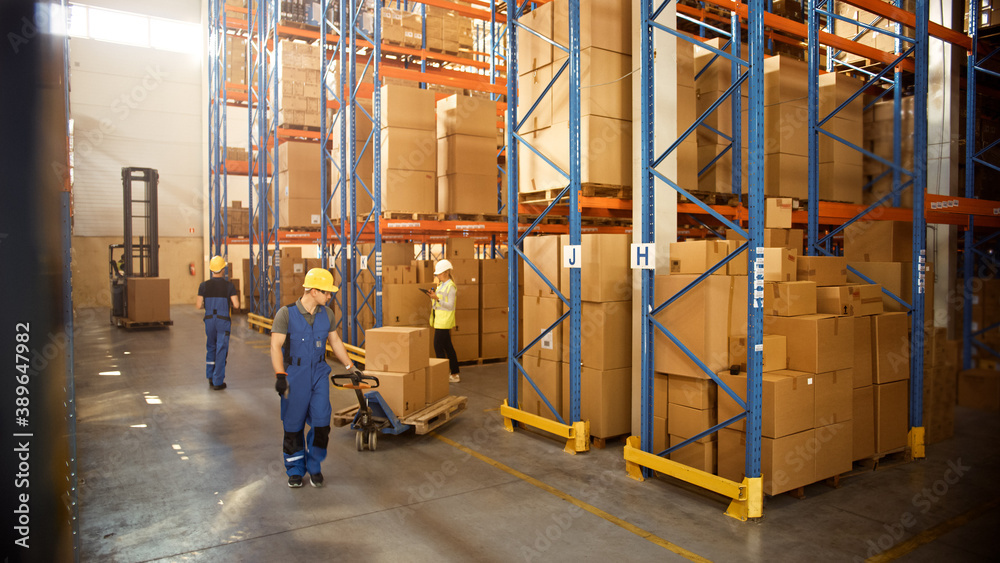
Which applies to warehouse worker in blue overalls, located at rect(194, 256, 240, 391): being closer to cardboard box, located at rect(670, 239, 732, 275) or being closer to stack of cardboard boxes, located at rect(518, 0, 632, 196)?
stack of cardboard boxes, located at rect(518, 0, 632, 196)

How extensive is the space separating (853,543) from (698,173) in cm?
430

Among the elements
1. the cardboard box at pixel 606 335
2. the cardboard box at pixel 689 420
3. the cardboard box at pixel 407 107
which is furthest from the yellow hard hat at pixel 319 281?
the cardboard box at pixel 407 107

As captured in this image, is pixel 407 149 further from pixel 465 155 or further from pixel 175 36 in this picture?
pixel 175 36

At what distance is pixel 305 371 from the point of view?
4969mm

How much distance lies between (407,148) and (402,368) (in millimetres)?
4153

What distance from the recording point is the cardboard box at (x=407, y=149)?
9.27m

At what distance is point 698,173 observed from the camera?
7188mm

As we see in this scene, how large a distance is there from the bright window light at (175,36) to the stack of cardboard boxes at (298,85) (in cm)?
1214

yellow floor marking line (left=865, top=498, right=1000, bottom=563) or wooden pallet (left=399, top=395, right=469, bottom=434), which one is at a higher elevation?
wooden pallet (left=399, top=395, right=469, bottom=434)

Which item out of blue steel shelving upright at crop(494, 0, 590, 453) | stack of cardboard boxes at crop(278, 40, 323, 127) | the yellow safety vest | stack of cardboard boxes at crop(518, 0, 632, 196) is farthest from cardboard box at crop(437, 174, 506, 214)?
stack of cardboard boxes at crop(278, 40, 323, 127)

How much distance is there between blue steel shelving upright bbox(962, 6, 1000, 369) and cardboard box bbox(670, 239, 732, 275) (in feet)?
18.7

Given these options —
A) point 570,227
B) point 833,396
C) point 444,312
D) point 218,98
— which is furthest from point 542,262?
point 218,98

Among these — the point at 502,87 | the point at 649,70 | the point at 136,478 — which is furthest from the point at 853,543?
the point at 502,87

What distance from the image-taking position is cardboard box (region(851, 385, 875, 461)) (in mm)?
5395
